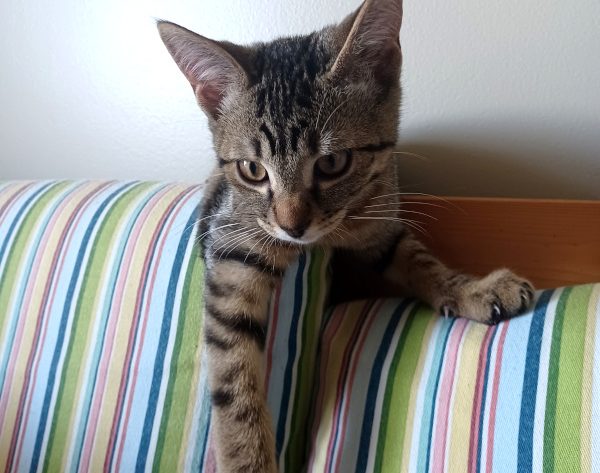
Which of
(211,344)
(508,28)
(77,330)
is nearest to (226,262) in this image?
(211,344)

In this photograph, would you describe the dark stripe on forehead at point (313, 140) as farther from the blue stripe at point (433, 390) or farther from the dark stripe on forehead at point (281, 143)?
the blue stripe at point (433, 390)

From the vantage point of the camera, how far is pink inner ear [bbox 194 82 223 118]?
0.75 m

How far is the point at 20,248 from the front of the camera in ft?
3.22

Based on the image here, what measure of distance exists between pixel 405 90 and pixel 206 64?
38 cm

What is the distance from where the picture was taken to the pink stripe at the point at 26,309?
874 millimetres

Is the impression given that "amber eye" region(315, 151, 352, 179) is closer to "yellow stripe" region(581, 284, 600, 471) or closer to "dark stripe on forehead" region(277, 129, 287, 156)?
A: "dark stripe on forehead" region(277, 129, 287, 156)

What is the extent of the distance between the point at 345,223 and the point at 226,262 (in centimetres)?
19

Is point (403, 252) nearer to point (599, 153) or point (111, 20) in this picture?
point (599, 153)

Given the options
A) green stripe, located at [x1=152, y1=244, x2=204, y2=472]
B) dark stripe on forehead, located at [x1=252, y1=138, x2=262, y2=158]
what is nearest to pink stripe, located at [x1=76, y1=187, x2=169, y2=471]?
green stripe, located at [x1=152, y1=244, x2=204, y2=472]

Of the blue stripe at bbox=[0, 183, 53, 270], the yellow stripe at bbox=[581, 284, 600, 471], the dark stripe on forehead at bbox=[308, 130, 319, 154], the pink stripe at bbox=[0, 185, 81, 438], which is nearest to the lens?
the yellow stripe at bbox=[581, 284, 600, 471]

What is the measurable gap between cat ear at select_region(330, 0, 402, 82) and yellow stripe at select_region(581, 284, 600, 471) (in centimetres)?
40

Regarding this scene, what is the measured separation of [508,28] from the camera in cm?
85

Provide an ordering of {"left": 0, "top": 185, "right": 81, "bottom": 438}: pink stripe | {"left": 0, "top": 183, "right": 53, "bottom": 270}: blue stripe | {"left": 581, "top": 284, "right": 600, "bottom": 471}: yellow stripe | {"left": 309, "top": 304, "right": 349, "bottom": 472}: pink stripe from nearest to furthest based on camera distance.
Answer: {"left": 581, "top": 284, "right": 600, "bottom": 471}: yellow stripe, {"left": 309, "top": 304, "right": 349, "bottom": 472}: pink stripe, {"left": 0, "top": 185, "right": 81, "bottom": 438}: pink stripe, {"left": 0, "top": 183, "right": 53, "bottom": 270}: blue stripe

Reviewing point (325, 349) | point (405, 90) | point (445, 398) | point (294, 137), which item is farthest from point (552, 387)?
point (405, 90)
